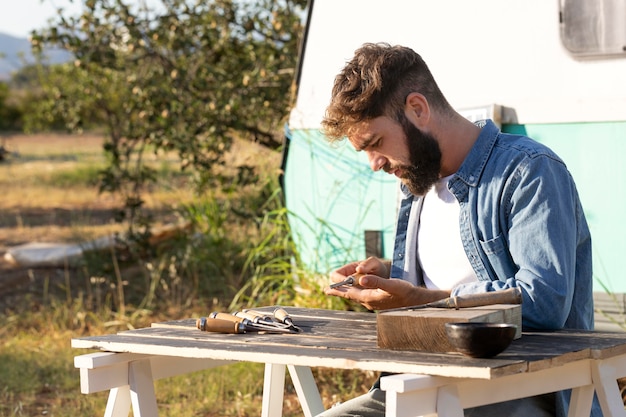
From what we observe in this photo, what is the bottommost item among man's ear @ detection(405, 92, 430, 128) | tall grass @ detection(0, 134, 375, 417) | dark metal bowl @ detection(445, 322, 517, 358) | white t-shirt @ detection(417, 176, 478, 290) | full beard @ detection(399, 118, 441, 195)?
tall grass @ detection(0, 134, 375, 417)

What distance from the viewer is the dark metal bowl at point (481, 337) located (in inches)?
95.1

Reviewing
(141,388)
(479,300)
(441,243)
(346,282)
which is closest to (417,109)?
(441,243)

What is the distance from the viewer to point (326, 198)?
6.31m

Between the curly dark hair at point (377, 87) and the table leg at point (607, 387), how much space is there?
935mm

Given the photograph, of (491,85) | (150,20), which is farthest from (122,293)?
(491,85)

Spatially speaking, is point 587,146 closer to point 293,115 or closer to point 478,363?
point 293,115

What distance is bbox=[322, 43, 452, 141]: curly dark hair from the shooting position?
3.11m

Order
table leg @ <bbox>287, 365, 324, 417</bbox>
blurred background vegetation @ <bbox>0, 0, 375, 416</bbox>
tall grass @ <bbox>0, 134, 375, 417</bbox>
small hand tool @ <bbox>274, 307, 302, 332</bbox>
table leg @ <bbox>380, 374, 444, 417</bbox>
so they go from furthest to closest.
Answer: blurred background vegetation @ <bbox>0, 0, 375, 416</bbox>, tall grass @ <bbox>0, 134, 375, 417</bbox>, table leg @ <bbox>287, 365, 324, 417</bbox>, small hand tool @ <bbox>274, 307, 302, 332</bbox>, table leg @ <bbox>380, 374, 444, 417</bbox>

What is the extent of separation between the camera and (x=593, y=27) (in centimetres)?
493

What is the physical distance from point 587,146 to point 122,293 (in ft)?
13.7

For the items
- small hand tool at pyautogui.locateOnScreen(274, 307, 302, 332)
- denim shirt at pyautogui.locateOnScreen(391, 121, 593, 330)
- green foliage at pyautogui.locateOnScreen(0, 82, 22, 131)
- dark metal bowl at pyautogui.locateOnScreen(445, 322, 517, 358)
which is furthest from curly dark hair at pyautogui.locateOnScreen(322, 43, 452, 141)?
green foliage at pyautogui.locateOnScreen(0, 82, 22, 131)

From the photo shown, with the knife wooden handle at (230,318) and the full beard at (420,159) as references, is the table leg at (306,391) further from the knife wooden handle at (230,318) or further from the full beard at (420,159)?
the full beard at (420,159)

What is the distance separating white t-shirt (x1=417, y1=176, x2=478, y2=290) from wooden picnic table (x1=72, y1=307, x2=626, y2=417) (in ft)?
0.84

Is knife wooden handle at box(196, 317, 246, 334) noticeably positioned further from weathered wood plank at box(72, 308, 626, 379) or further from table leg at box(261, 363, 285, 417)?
table leg at box(261, 363, 285, 417)
